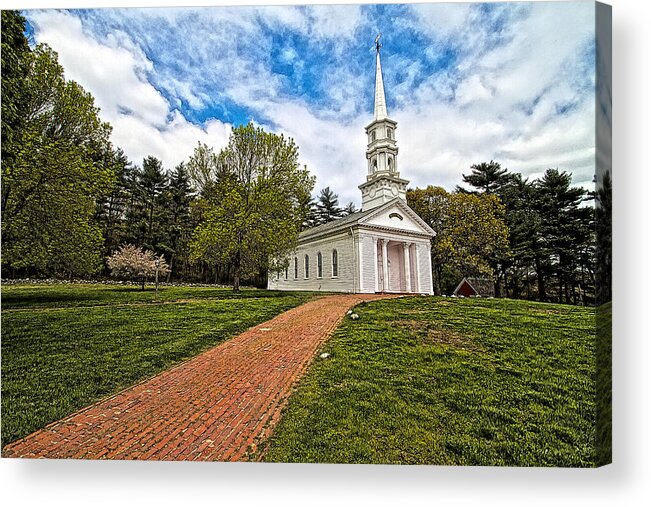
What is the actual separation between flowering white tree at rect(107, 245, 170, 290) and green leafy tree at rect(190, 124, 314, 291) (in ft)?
1.40

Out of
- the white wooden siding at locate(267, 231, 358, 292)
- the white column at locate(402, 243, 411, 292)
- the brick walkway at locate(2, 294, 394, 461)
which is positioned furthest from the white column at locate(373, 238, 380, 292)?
the brick walkway at locate(2, 294, 394, 461)

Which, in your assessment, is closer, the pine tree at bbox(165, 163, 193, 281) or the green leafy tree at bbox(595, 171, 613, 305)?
the green leafy tree at bbox(595, 171, 613, 305)

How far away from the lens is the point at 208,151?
375cm

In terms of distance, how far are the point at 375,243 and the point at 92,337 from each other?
123 inches

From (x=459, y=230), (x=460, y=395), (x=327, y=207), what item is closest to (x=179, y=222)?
(x=327, y=207)

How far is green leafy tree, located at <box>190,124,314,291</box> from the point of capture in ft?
12.6

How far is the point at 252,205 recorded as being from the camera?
13.5 feet

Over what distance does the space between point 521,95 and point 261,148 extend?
8.19 ft

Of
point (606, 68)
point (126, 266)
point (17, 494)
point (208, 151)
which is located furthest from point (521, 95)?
point (17, 494)

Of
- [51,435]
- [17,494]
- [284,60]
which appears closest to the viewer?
[51,435]

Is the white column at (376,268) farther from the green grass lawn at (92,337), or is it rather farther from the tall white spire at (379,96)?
the tall white spire at (379,96)

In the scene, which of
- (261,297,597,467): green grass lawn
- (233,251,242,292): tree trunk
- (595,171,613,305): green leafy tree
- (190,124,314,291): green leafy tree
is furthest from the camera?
(233,251,242,292): tree trunk

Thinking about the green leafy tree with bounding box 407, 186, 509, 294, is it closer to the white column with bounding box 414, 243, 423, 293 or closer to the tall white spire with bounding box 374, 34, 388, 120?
the white column with bounding box 414, 243, 423, 293

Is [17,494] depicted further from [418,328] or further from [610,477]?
[610,477]
